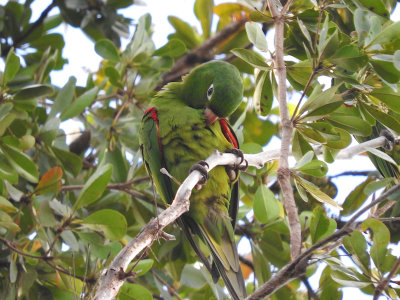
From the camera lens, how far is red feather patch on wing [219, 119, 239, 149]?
10.6 feet

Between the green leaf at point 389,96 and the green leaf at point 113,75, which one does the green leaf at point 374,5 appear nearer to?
the green leaf at point 389,96

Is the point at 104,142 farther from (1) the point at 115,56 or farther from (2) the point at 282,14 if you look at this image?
(2) the point at 282,14

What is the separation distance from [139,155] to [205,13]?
5.21 ft

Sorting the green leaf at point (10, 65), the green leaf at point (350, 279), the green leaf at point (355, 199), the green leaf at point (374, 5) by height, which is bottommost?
the green leaf at point (355, 199)

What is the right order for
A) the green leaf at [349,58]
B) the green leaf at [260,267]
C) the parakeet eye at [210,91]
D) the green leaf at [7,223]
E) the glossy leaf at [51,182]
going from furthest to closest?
1. the green leaf at [260,267]
2. the parakeet eye at [210,91]
3. the glossy leaf at [51,182]
4. the green leaf at [7,223]
5. the green leaf at [349,58]

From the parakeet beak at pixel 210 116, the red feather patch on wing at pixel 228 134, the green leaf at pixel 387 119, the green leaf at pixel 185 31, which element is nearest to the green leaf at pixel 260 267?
the red feather patch on wing at pixel 228 134

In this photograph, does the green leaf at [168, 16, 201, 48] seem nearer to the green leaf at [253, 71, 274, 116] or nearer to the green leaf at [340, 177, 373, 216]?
the green leaf at [253, 71, 274, 116]

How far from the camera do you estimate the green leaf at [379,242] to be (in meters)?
2.17

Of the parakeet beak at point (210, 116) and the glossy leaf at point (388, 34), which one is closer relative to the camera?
the glossy leaf at point (388, 34)

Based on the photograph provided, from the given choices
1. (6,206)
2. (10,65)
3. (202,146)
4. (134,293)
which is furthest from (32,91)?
(134,293)

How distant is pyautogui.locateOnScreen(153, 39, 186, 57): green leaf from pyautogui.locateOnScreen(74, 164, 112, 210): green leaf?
1.36 metres

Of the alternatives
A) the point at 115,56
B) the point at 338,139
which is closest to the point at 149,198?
the point at 115,56

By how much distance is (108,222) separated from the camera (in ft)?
9.70

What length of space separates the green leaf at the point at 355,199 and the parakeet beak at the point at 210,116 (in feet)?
3.35
